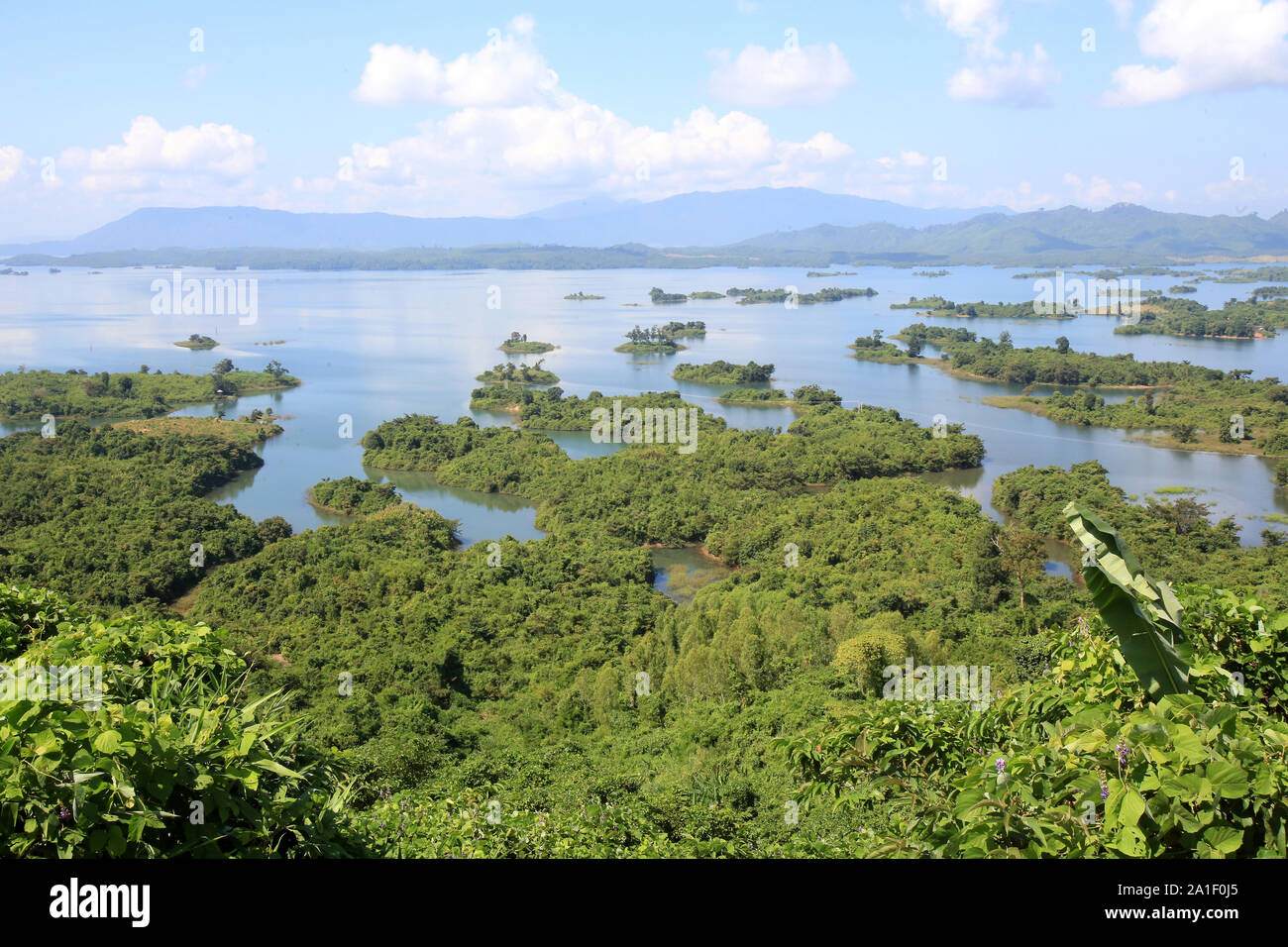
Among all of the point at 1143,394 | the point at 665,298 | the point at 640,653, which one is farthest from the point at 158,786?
the point at 665,298


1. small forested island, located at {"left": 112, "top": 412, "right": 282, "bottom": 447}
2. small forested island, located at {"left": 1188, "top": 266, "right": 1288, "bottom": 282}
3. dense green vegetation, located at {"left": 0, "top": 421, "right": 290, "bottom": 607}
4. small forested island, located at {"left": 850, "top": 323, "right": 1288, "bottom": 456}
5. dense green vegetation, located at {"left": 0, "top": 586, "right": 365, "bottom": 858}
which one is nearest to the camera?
dense green vegetation, located at {"left": 0, "top": 586, "right": 365, "bottom": 858}

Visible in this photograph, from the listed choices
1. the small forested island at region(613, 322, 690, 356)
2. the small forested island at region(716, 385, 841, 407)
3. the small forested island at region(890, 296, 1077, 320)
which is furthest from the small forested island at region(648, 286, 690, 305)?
the small forested island at region(716, 385, 841, 407)

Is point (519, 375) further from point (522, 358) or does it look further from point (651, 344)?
point (651, 344)

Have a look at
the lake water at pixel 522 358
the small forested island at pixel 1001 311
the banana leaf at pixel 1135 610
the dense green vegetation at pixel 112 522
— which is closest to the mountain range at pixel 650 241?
the lake water at pixel 522 358

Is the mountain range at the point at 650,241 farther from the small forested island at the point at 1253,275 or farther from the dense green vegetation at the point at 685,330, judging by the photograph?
the dense green vegetation at the point at 685,330

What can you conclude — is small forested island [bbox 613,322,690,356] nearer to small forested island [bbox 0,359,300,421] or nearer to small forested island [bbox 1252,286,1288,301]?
small forested island [bbox 0,359,300,421]
